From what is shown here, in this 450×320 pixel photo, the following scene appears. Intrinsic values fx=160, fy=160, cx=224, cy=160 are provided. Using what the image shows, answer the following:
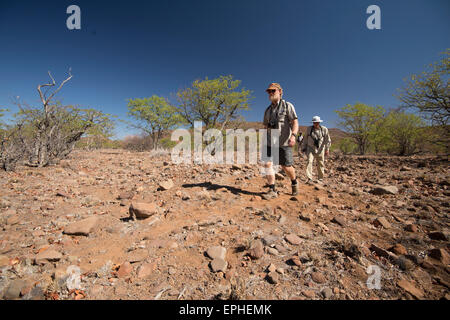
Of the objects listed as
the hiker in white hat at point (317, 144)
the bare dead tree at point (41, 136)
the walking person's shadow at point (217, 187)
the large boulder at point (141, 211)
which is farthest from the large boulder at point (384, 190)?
the bare dead tree at point (41, 136)

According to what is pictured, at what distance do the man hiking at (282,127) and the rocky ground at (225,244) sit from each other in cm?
51

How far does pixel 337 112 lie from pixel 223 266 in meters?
19.2

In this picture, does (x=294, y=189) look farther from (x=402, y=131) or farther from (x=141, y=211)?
(x=402, y=131)

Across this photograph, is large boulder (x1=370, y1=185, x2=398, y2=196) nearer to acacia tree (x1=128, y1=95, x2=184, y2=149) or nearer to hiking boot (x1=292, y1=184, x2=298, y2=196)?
hiking boot (x1=292, y1=184, x2=298, y2=196)

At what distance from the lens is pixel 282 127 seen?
3.24 m

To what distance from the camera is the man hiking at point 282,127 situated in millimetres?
3195

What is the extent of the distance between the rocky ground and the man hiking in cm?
51

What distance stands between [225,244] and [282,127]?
2434mm

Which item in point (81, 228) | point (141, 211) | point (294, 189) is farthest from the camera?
point (294, 189)

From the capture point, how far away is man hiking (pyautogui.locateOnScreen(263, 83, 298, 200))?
10.5 ft

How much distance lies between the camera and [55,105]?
19.4ft

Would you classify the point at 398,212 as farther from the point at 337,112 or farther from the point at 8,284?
the point at 337,112

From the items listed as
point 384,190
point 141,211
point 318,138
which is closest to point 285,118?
point 318,138

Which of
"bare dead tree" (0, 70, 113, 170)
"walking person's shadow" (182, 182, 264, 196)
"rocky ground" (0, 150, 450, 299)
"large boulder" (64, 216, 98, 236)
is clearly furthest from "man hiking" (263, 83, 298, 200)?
"bare dead tree" (0, 70, 113, 170)
